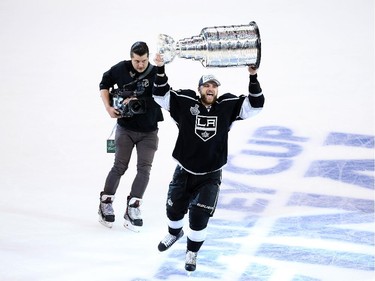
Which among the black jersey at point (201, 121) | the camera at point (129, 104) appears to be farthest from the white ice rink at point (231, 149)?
the camera at point (129, 104)

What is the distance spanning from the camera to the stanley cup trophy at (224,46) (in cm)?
544

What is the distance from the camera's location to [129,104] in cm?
634

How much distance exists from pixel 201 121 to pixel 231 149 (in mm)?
2054

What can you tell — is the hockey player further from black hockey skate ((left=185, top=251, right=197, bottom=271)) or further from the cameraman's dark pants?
the cameraman's dark pants

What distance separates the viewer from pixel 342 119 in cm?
819

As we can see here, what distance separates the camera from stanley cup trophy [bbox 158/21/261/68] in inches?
214

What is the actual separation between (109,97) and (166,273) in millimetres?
1355

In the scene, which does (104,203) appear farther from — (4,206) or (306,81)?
(306,81)

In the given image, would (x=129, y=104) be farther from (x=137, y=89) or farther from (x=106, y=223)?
(x=106, y=223)

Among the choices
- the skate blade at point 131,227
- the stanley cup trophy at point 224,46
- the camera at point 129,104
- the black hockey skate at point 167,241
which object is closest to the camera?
the stanley cup trophy at point 224,46

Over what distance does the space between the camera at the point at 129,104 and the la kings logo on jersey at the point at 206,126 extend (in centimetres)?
73

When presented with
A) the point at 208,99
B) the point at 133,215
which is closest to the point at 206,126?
the point at 208,99

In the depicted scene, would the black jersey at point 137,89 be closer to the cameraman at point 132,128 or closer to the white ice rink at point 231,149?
the cameraman at point 132,128

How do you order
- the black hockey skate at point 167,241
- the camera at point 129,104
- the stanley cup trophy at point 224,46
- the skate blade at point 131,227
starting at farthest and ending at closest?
the skate blade at point 131,227 → the camera at point 129,104 → the black hockey skate at point 167,241 → the stanley cup trophy at point 224,46
